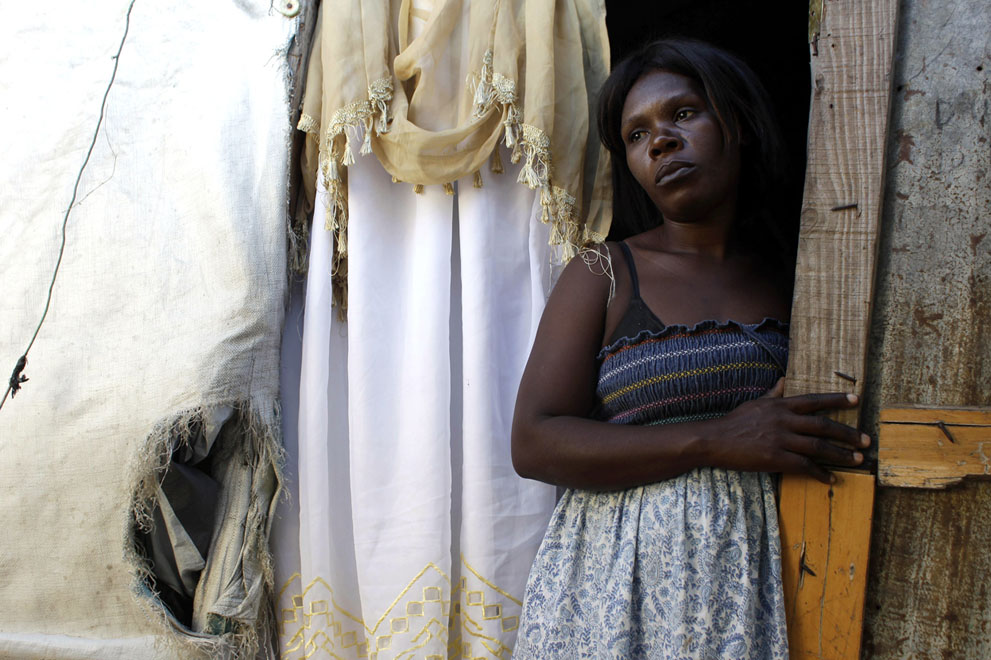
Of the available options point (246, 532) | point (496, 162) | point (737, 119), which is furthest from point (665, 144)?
point (246, 532)

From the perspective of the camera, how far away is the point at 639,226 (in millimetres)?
1927

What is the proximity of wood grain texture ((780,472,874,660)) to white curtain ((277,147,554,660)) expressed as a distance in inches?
21.8

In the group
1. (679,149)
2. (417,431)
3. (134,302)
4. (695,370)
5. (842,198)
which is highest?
(679,149)

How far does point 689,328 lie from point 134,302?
117cm

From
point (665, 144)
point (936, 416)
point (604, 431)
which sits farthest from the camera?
point (665, 144)

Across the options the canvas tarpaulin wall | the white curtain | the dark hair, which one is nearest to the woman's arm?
the white curtain

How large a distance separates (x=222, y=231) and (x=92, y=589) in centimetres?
79

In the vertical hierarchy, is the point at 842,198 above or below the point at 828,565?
above

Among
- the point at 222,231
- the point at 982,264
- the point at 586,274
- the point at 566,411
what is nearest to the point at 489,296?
the point at 586,274

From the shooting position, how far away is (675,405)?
1.43 meters

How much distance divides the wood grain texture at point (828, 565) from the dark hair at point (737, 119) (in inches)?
23.5

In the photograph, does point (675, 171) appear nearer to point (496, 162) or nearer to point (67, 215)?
point (496, 162)

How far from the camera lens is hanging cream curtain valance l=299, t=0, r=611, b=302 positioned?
5.58ft

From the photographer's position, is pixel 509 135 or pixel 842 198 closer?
pixel 842 198
